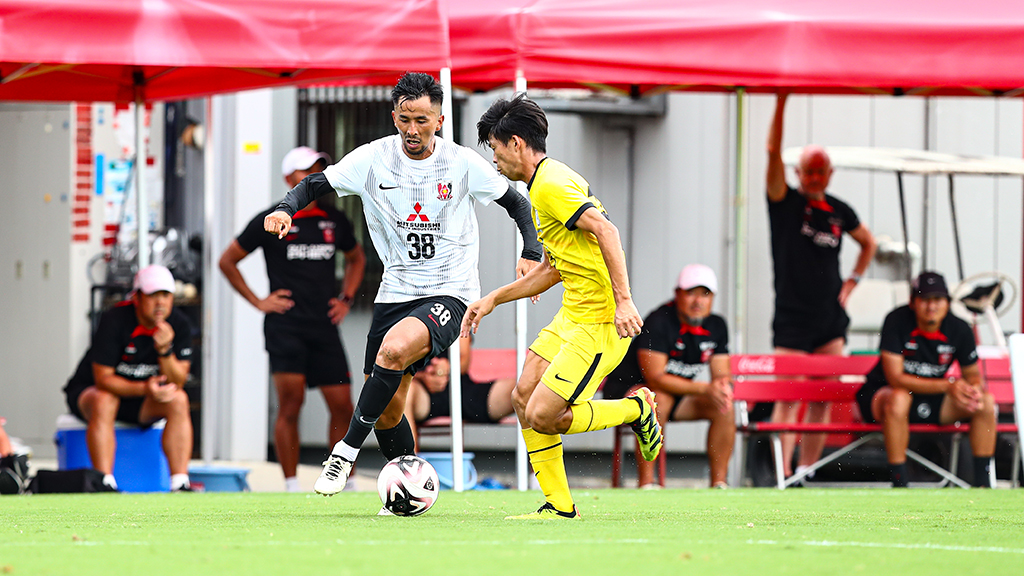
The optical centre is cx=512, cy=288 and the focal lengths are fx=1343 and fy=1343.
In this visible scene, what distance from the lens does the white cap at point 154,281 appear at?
855 cm

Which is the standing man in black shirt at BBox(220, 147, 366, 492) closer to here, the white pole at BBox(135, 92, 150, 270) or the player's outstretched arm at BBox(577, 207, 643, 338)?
the white pole at BBox(135, 92, 150, 270)

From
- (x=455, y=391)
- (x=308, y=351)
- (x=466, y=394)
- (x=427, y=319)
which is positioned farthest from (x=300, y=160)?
(x=427, y=319)

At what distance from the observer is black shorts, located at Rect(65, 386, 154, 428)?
28.3 feet

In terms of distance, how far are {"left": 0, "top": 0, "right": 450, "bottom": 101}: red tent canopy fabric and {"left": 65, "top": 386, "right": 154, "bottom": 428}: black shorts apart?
7.51ft

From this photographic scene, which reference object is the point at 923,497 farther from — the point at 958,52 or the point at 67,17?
the point at 67,17

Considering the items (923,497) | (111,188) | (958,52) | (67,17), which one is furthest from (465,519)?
(111,188)

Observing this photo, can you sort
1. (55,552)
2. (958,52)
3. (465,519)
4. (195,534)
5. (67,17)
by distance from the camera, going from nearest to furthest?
(55,552)
(195,534)
(465,519)
(67,17)
(958,52)

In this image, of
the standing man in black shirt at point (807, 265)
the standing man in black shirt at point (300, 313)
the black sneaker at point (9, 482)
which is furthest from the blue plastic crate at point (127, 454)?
the standing man in black shirt at point (807, 265)

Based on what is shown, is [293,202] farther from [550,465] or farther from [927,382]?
[927,382]

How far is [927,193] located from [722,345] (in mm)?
3476

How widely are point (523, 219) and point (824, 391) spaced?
12.1ft

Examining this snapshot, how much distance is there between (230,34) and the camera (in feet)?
24.3

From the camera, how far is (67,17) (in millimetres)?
7199

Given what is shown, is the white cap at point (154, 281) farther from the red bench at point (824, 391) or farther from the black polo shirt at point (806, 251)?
the black polo shirt at point (806, 251)
